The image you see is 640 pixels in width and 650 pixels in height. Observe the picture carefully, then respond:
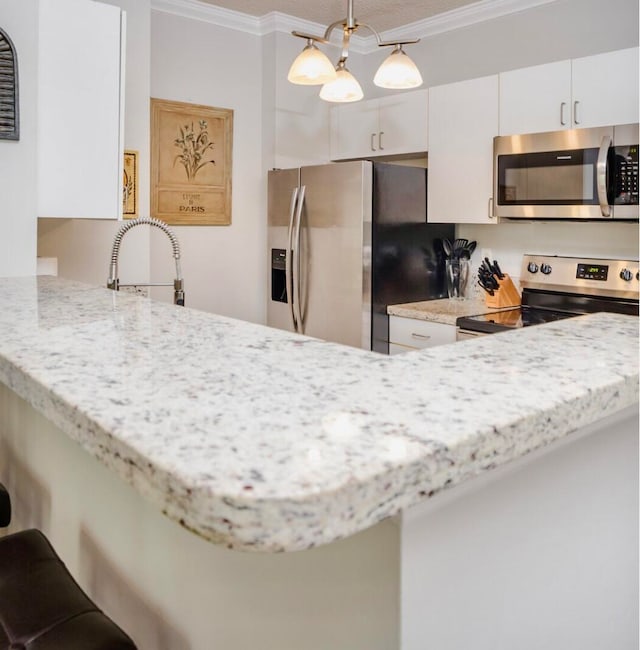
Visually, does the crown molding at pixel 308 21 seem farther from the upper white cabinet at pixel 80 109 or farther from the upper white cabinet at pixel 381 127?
the upper white cabinet at pixel 80 109

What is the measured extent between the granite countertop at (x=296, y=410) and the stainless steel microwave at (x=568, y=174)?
1.87 metres

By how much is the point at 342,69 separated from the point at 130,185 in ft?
4.15

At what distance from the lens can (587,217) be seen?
114 inches

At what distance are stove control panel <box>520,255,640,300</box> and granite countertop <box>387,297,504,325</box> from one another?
0.96ft

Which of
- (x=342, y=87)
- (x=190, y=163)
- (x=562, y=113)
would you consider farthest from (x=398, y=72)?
(x=190, y=163)

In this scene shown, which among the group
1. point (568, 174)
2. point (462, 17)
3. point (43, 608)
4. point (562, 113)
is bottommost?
point (43, 608)

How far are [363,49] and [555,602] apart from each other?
411 cm

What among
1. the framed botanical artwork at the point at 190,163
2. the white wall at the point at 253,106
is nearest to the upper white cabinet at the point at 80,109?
the white wall at the point at 253,106

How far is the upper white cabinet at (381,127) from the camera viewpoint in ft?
12.0

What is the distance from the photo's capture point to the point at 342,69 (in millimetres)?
2709

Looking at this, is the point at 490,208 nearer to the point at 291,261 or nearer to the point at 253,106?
the point at 291,261

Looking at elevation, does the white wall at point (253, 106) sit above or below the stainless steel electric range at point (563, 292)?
above

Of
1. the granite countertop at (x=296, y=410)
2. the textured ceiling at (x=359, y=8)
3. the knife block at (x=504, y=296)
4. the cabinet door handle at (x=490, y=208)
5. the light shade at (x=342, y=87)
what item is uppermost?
the textured ceiling at (x=359, y=8)

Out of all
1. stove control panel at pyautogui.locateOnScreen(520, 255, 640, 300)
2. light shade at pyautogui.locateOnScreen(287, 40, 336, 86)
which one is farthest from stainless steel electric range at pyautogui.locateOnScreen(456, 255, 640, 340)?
light shade at pyautogui.locateOnScreen(287, 40, 336, 86)
